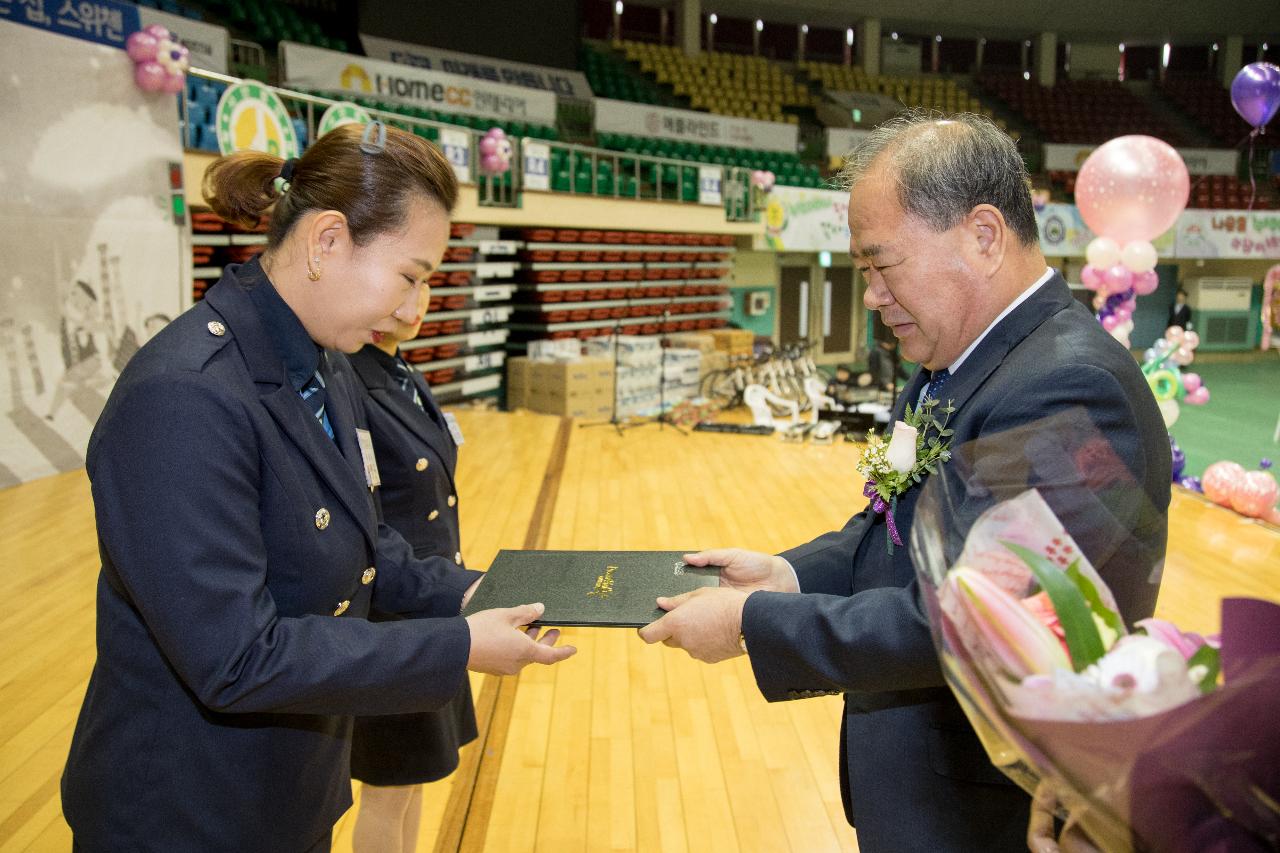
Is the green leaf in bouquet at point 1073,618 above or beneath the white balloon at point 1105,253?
beneath

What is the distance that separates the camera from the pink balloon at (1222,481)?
6.34 meters

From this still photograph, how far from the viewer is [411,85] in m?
11.1

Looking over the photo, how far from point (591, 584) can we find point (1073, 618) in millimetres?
1078

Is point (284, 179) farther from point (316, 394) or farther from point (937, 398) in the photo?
point (937, 398)

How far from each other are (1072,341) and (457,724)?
1546mm

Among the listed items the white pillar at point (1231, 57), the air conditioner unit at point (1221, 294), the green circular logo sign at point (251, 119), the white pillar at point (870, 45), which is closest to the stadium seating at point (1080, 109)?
the white pillar at point (1231, 57)

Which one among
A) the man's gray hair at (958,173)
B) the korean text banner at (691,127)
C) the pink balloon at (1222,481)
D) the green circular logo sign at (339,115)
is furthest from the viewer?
the korean text banner at (691,127)

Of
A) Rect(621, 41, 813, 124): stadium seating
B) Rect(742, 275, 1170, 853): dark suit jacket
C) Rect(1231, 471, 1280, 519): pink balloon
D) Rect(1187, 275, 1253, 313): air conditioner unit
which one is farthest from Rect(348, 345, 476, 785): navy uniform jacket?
Rect(1187, 275, 1253, 313): air conditioner unit

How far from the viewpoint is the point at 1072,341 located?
4.02 feet

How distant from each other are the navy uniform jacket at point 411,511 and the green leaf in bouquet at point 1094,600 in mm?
1492

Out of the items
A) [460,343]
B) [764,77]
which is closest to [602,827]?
[460,343]

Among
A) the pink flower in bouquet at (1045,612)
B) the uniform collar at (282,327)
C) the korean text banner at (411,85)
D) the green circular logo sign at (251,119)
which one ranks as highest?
the korean text banner at (411,85)

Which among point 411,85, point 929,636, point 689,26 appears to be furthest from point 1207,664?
point 689,26

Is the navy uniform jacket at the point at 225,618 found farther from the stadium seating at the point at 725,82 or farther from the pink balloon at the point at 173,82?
the stadium seating at the point at 725,82
